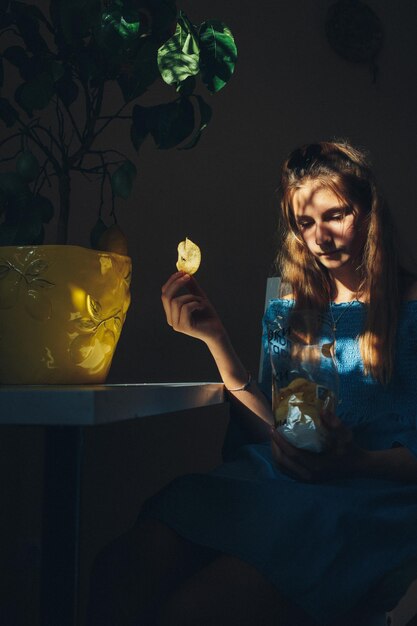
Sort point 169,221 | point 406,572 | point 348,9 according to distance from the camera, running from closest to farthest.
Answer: point 406,572
point 169,221
point 348,9

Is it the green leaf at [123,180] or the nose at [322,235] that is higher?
the green leaf at [123,180]

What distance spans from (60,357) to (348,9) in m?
1.71

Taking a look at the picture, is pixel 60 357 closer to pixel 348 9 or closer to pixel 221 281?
pixel 221 281

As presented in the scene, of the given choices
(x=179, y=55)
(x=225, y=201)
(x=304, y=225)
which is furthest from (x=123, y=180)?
(x=225, y=201)

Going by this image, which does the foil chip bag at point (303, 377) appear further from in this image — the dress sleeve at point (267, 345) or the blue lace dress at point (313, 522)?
the dress sleeve at point (267, 345)

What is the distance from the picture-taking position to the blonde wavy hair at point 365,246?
4.40 ft

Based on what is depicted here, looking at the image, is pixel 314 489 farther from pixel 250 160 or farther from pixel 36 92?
pixel 250 160

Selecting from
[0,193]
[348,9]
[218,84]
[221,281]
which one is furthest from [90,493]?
[348,9]

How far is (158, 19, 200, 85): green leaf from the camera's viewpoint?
1.08m

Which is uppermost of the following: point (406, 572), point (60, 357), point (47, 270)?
point (47, 270)

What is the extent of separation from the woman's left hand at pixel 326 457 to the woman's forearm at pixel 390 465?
0.02 metres

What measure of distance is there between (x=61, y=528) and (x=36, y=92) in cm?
66

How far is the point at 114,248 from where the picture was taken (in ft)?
3.73

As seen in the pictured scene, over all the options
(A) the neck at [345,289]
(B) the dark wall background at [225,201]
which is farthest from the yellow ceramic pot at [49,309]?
(B) the dark wall background at [225,201]
